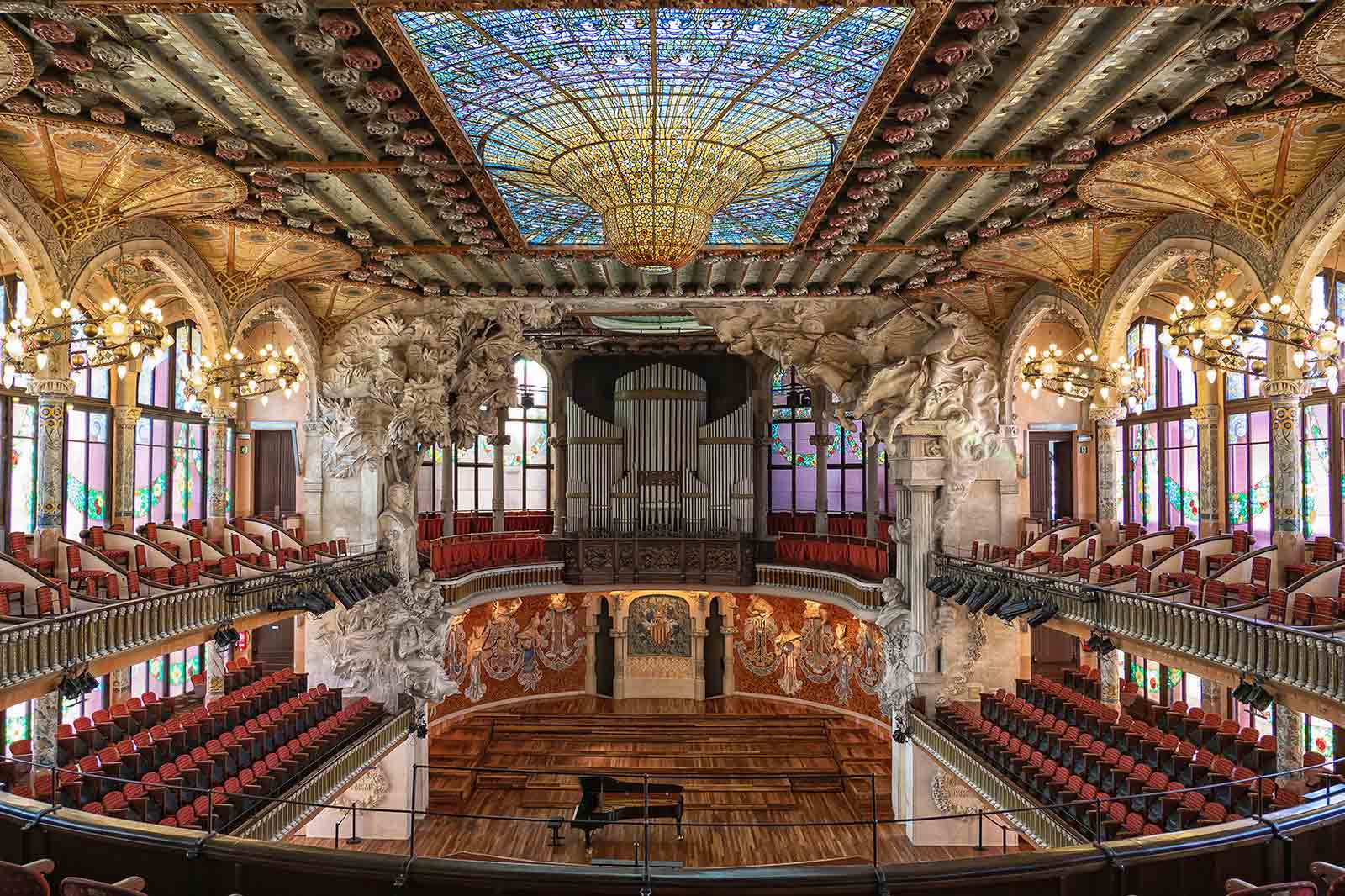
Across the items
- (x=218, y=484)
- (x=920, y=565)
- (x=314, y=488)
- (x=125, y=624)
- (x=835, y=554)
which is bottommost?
(x=835, y=554)

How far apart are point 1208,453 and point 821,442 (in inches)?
388

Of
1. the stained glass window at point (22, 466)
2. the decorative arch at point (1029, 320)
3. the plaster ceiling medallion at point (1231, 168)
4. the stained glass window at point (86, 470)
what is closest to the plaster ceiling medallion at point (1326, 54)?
the plaster ceiling medallion at point (1231, 168)

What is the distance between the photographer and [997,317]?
65.8 ft

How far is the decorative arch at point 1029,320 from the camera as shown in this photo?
56.3 feet

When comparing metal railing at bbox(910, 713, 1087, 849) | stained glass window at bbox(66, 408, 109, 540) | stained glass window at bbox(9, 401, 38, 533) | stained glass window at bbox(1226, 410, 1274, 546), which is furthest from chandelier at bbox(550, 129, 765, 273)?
stained glass window at bbox(66, 408, 109, 540)

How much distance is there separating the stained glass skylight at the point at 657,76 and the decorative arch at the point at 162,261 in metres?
5.72

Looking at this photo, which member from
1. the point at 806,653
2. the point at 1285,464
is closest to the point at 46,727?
the point at 1285,464

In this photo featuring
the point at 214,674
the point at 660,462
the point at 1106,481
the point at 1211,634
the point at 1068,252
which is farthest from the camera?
the point at 660,462

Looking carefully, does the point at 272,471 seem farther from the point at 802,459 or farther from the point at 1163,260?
the point at 1163,260

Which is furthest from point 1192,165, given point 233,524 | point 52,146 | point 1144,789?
point 233,524

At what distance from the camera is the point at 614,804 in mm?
17859

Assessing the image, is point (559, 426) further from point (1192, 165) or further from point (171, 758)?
point (1192, 165)

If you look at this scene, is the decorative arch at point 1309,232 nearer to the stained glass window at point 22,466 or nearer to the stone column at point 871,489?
the stone column at point 871,489

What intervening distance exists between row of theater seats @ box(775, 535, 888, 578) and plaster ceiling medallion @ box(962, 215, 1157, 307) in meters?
7.72
